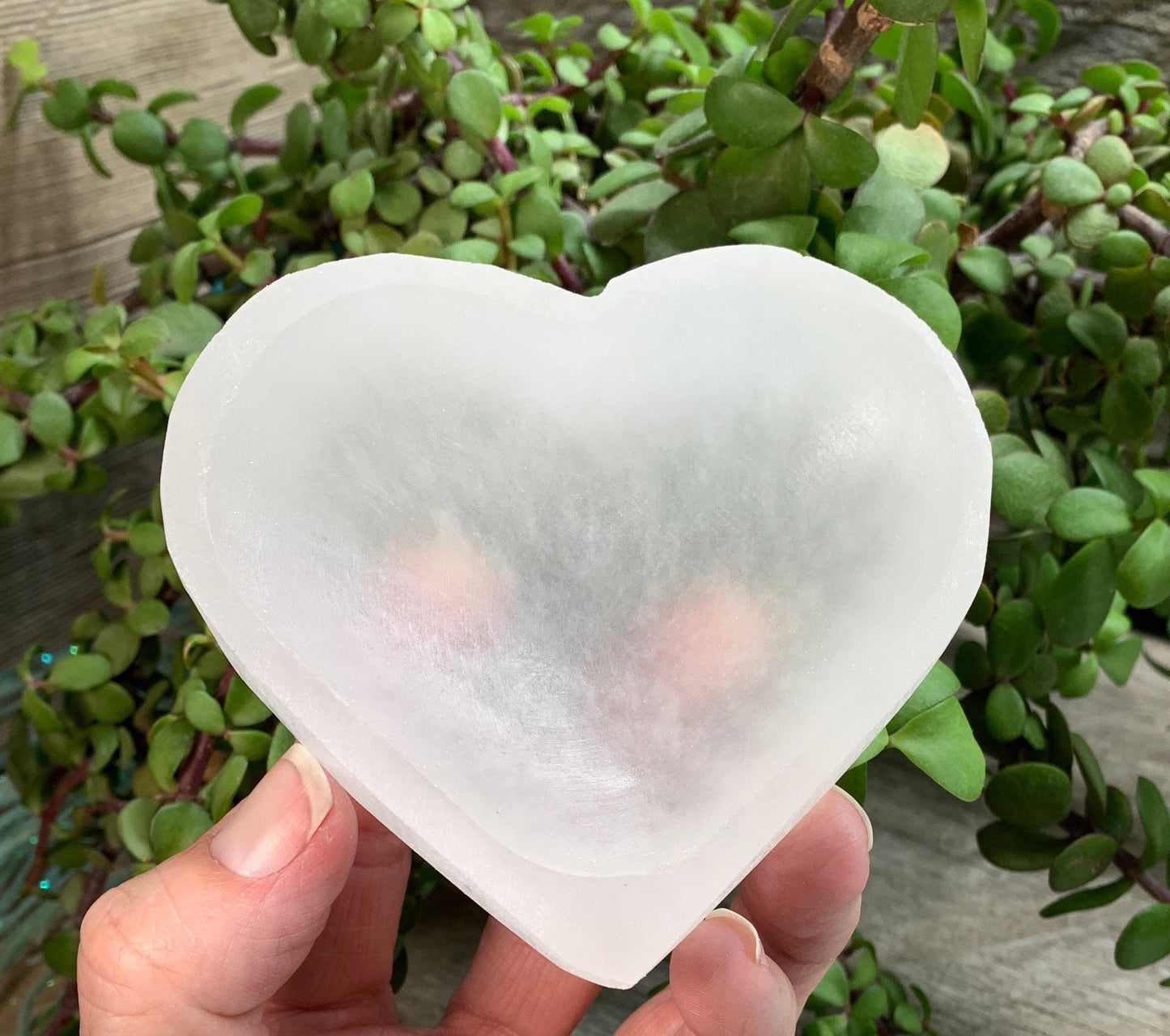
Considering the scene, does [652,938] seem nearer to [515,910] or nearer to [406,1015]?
[515,910]

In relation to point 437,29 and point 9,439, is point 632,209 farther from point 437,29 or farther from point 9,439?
point 9,439

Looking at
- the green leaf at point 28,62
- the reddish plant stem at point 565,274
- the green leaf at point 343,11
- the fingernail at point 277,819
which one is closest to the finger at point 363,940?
the fingernail at point 277,819

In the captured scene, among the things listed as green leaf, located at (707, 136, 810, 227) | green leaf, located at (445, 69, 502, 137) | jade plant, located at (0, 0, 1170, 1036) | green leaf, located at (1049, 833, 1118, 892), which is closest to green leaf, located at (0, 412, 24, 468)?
jade plant, located at (0, 0, 1170, 1036)

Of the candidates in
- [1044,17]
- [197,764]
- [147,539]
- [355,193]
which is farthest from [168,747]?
[1044,17]

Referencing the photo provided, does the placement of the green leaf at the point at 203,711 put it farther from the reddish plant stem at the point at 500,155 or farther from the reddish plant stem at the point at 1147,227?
the reddish plant stem at the point at 1147,227

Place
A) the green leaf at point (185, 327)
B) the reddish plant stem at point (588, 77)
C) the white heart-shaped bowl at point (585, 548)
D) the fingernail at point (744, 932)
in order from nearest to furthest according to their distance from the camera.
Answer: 1. the white heart-shaped bowl at point (585, 548)
2. the fingernail at point (744, 932)
3. the green leaf at point (185, 327)
4. the reddish plant stem at point (588, 77)

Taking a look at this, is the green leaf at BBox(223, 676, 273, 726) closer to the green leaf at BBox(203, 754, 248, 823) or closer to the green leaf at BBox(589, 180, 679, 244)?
the green leaf at BBox(203, 754, 248, 823)
